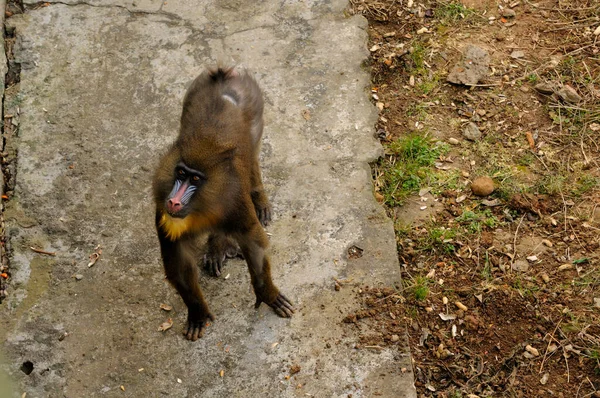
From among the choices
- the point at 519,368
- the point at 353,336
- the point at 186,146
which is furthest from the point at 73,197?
the point at 519,368

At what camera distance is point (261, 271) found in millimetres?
4359

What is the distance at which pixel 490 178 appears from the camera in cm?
520

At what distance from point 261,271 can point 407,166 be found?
1510mm

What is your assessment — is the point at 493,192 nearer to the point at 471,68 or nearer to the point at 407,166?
the point at 407,166

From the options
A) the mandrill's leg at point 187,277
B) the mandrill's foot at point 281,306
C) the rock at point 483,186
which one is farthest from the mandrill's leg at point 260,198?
the rock at point 483,186

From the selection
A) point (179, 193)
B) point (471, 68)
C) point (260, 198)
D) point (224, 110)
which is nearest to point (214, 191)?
point (179, 193)

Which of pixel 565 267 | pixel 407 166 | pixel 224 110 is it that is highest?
pixel 224 110

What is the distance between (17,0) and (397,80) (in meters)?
3.26

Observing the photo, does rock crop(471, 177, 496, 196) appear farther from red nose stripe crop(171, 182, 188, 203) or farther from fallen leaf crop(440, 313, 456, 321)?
red nose stripe crop(171, 182, 188, 203)

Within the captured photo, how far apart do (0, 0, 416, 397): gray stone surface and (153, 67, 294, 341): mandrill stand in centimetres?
19

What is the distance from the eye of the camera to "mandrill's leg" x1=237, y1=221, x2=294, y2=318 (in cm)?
417

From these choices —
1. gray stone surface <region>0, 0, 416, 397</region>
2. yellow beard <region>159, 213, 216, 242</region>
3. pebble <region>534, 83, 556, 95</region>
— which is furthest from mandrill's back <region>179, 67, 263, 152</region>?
pebble <region>534, 83, 556, 95</region>

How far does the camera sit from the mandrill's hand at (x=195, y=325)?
445 cm

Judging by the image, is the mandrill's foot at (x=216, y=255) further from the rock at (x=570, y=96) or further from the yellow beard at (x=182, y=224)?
the rock at (x=570, y=96)
